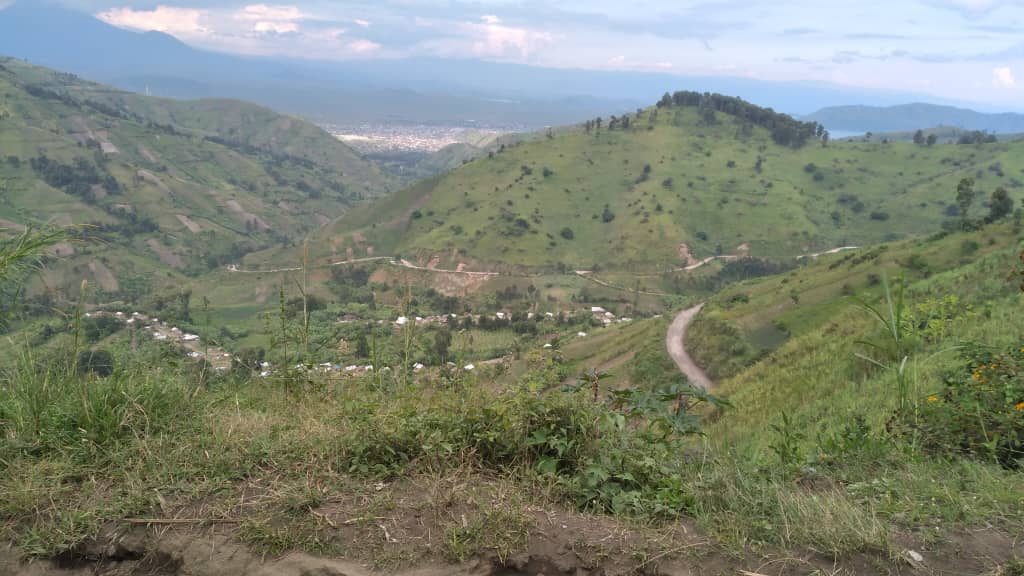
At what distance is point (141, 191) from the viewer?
129750 mm

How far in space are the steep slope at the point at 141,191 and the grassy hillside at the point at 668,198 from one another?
31566mm

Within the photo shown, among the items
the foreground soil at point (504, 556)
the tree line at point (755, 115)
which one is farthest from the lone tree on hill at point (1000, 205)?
the tree line at point (755, 115)

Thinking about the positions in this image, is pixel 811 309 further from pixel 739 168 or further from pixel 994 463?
pixel 739 168

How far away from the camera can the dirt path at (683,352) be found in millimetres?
29844

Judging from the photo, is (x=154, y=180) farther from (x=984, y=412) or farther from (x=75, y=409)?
(x=984, y=412)

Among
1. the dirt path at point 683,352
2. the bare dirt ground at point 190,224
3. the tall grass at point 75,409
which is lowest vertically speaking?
the bare dirt ground at point 190,224

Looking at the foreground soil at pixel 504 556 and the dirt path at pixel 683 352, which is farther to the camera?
the dirt path at pixel 683 352

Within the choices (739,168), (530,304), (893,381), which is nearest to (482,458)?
(893,381)

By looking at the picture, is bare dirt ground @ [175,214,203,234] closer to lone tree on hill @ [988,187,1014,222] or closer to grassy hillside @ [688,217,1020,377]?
grassy hillside @ [688,217,1020,377]

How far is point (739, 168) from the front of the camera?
4331 inches

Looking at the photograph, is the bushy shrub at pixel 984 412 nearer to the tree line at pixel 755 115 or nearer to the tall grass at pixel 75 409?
the tall grass at pixel 75 409

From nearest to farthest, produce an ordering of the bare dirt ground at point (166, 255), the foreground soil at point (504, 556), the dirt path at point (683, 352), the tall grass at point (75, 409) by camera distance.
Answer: the foreground soil at point (504, 556) → the tall grass at point (75, 409) → the dirt path at point (683, 352) → the bare dirt ground at point (166, 255)

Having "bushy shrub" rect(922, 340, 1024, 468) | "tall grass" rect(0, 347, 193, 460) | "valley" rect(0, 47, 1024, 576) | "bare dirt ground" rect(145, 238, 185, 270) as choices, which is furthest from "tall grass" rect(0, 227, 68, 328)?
"bare dirt ground" rect(145, 238, 185, 270)

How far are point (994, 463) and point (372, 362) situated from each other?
4.62 meters
